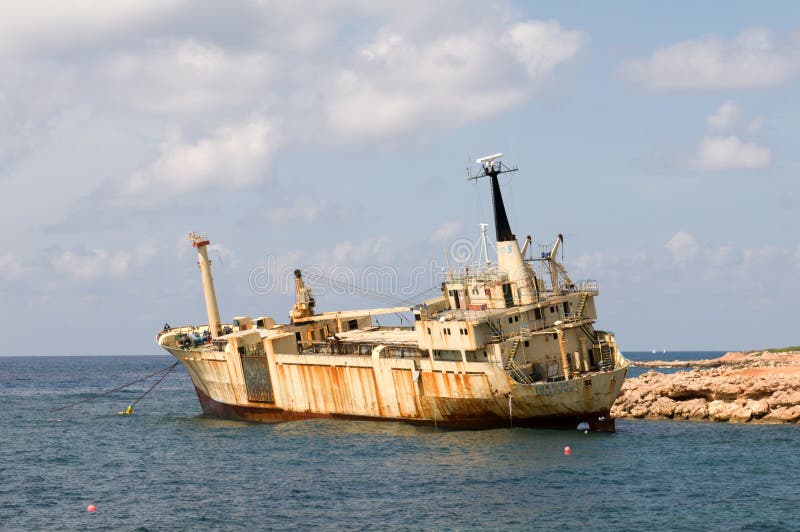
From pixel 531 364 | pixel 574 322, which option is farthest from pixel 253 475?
pixel 574 322

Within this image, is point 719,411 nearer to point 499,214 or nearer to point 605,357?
point 605,357

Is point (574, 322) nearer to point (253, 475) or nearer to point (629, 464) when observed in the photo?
point (629, 464)

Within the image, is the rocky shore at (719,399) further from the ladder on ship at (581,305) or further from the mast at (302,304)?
the mast at (302,304)

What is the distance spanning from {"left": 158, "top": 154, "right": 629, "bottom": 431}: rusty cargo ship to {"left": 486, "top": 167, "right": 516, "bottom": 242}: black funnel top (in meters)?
0.05

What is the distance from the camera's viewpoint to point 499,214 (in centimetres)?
4728

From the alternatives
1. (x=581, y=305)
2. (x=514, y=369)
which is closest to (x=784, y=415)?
(x=581, y=305)

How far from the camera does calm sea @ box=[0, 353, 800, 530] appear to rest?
Result: 30766 millimetres

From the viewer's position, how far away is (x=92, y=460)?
44688 mm

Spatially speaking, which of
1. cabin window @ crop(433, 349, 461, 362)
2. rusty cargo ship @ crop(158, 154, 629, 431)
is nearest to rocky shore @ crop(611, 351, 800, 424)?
rusty cargo ship @ crop(158, 154, 629, 431)

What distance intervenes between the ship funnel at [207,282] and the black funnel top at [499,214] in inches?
904

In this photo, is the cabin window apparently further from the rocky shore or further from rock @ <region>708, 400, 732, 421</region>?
rock @ <region>708, 400, 732, 421</region>

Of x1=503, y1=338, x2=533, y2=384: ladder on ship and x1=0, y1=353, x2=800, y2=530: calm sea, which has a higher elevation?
x1=503, y1=338, x2=533, y2=384: ladder on ship

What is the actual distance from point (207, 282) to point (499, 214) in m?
23.7

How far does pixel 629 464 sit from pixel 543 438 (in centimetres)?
509
